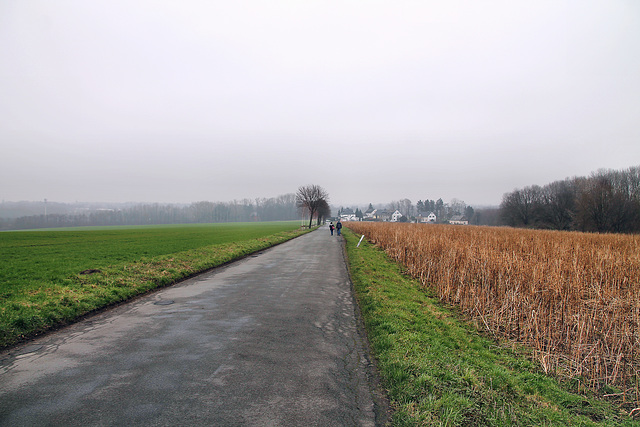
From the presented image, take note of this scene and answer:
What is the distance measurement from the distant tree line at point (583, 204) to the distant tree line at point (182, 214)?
66.1 m

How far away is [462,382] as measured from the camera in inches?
161

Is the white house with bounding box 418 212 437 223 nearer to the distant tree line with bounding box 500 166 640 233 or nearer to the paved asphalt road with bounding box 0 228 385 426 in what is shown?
Answer: the distant tree line with bounding box 500 166 640 233

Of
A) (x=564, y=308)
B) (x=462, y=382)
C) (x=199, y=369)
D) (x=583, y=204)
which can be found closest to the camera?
(x=462, y=382)

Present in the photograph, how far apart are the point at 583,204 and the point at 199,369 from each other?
53.1 m

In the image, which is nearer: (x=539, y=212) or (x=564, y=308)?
(x=564, y=308)

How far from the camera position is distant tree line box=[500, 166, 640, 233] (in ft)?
136

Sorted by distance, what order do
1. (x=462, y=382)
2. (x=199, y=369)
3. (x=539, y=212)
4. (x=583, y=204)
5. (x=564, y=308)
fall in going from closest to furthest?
(x=462, y=382), (x=199, y=369), (x=564, y=308), (x=583, y=204), (x=539, y=212)

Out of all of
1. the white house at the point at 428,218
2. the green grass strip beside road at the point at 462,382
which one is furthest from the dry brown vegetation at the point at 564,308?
the white house at the point at 428,218

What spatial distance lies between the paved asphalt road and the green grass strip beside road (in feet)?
1.15

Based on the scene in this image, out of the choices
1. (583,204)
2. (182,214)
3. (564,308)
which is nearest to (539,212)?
(583,204)

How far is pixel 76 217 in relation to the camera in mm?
119750

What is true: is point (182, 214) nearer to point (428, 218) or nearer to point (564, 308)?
point (428, 218)

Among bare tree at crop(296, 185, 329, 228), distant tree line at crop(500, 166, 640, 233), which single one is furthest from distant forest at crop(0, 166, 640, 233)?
bare tree at crop(296, 185, 329, 228)

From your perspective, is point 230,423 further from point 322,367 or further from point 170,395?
point 322,367
